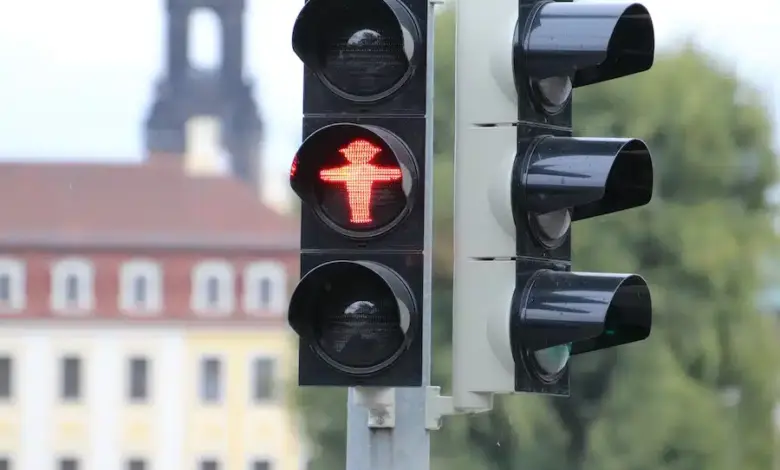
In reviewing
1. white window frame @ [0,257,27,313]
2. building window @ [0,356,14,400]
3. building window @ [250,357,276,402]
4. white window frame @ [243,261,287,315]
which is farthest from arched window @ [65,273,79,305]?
building window @ [250,357,276,402]

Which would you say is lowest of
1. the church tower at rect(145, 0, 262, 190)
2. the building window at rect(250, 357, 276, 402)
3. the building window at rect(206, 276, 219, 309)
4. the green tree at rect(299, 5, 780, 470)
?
the building window at rect(250, 357, 276, 402)

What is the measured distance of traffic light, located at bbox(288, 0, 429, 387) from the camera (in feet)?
11.2

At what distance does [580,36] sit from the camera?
3.44 m

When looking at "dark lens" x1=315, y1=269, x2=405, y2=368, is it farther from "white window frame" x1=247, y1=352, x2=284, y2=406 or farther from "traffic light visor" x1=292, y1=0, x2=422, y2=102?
"white window frame" x1=247, y1=352, x2=284, y2=406

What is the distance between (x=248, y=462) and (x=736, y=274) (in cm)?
3109

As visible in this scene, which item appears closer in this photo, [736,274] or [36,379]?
[736,274]

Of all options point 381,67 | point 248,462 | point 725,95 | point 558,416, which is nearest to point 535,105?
point 381,67

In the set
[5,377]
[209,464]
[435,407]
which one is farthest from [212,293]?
[435,407]

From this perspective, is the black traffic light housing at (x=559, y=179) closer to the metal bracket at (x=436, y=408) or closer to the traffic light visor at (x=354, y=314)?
the metal bracket at (x=436, y=408)

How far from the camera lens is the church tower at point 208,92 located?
90.1 metres

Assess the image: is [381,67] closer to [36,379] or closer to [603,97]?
[603,97]

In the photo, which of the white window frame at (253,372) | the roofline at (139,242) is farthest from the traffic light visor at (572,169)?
the roofline at (139,242)

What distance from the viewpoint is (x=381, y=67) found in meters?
3.51

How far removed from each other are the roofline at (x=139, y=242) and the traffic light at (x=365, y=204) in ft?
178
